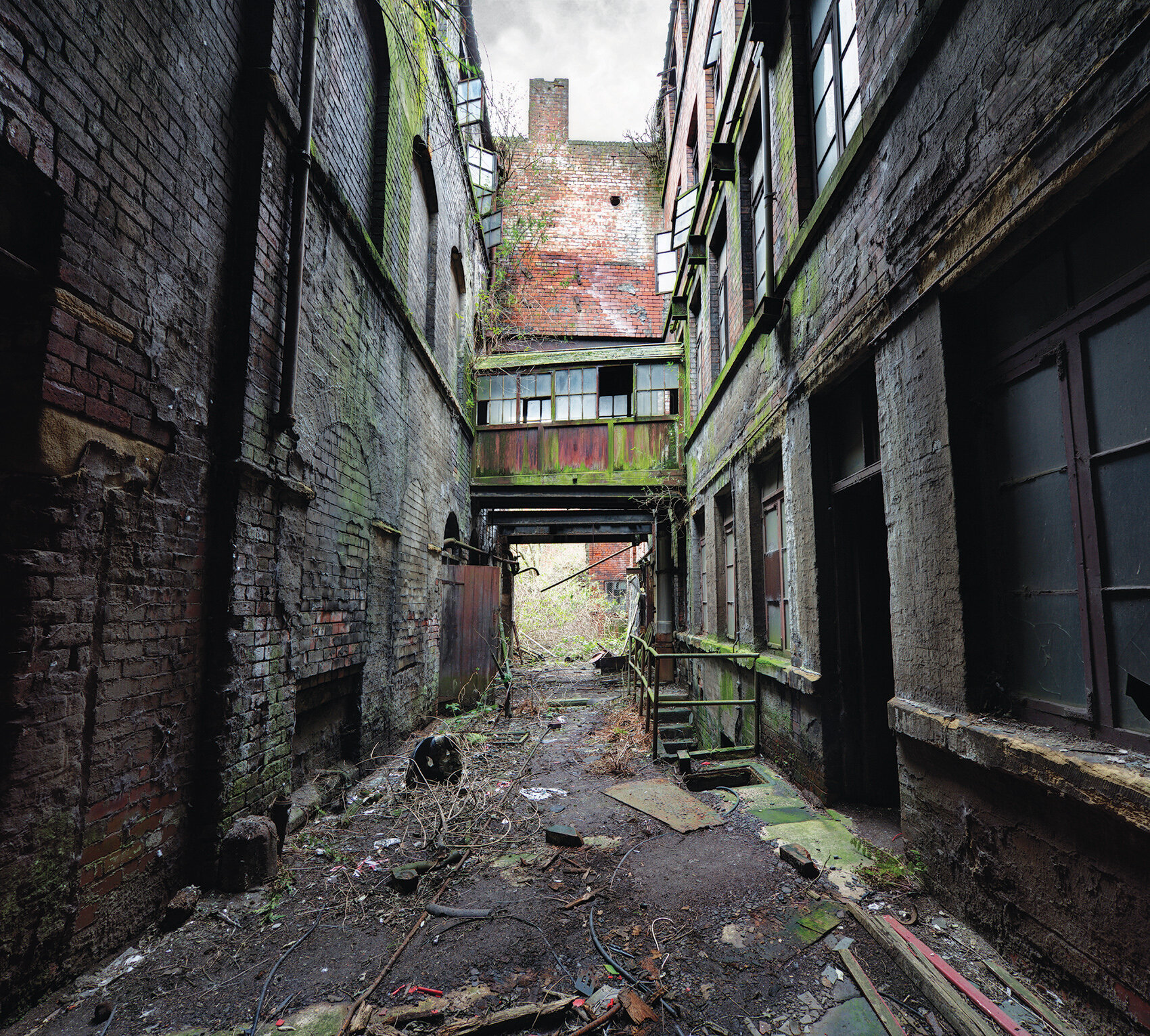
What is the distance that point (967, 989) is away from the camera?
2250mm

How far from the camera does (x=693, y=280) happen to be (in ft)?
34.8

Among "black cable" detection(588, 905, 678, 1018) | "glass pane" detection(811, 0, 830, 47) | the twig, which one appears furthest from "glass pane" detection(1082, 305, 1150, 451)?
"glass pane" detection(811, 0, 830, 47)

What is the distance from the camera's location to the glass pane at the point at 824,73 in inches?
185

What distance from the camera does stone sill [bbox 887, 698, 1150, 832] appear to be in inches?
72.7

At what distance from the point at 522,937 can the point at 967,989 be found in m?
1.86

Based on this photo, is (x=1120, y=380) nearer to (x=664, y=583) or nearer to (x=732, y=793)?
(x=732, y=793)

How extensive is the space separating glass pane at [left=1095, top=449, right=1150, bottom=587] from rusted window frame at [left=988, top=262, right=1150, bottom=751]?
26mm

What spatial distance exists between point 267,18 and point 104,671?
4.03m

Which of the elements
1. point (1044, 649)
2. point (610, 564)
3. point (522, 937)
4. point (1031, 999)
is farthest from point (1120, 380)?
point (610, 564)

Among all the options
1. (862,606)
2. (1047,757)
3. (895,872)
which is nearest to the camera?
(1047,757)

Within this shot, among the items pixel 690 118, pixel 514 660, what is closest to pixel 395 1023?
pixel 514 660

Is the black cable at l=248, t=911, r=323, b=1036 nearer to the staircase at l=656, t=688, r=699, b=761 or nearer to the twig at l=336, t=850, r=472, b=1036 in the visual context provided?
the twig at l=336, t=850, r=472, b=1036

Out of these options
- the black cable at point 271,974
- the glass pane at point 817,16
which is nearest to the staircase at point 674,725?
the black cable at point 271,974

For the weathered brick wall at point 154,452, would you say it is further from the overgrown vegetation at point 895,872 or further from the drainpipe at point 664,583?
the drainpipe at point 664,583
